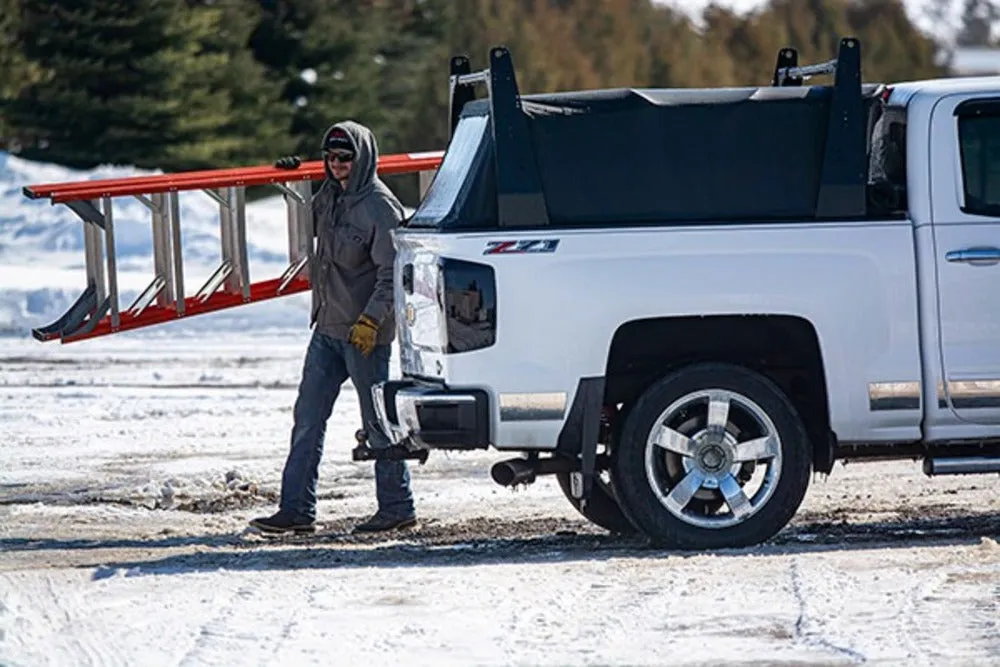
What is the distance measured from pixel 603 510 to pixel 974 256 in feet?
6.92

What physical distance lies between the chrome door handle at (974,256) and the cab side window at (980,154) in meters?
0.17

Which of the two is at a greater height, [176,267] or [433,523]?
[176,267]

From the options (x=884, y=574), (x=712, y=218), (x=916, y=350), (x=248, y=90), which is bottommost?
(x=884, y=574)

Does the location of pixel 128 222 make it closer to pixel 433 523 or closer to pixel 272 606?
pixel 433 523

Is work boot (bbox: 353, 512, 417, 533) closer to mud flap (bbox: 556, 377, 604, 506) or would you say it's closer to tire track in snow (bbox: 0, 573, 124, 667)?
mud flap (bbox: 556, 377, 604, 506)

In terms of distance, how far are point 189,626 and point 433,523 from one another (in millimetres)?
3201

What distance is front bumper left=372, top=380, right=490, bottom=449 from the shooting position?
9359 mm

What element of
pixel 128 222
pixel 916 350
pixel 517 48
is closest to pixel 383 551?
pixel 916 350

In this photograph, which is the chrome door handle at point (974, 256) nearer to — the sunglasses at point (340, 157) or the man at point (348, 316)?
the man at point (348, 316)

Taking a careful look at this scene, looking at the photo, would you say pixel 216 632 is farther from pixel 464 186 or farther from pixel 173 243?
pixel 173 243

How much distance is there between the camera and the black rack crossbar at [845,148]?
9516 millimetres

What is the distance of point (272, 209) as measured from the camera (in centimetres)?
3300

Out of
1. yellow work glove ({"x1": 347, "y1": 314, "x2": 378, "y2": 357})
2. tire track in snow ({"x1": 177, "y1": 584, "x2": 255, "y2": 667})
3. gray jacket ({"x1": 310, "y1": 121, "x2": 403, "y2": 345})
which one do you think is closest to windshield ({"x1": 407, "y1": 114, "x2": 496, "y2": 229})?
gray jacket ({"x1": 310, "y1": 121, "x2": 403, "y2": 345})

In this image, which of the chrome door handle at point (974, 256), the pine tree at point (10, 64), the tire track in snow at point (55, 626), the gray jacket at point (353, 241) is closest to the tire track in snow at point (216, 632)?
the tire track in snow at point (55, 626)
